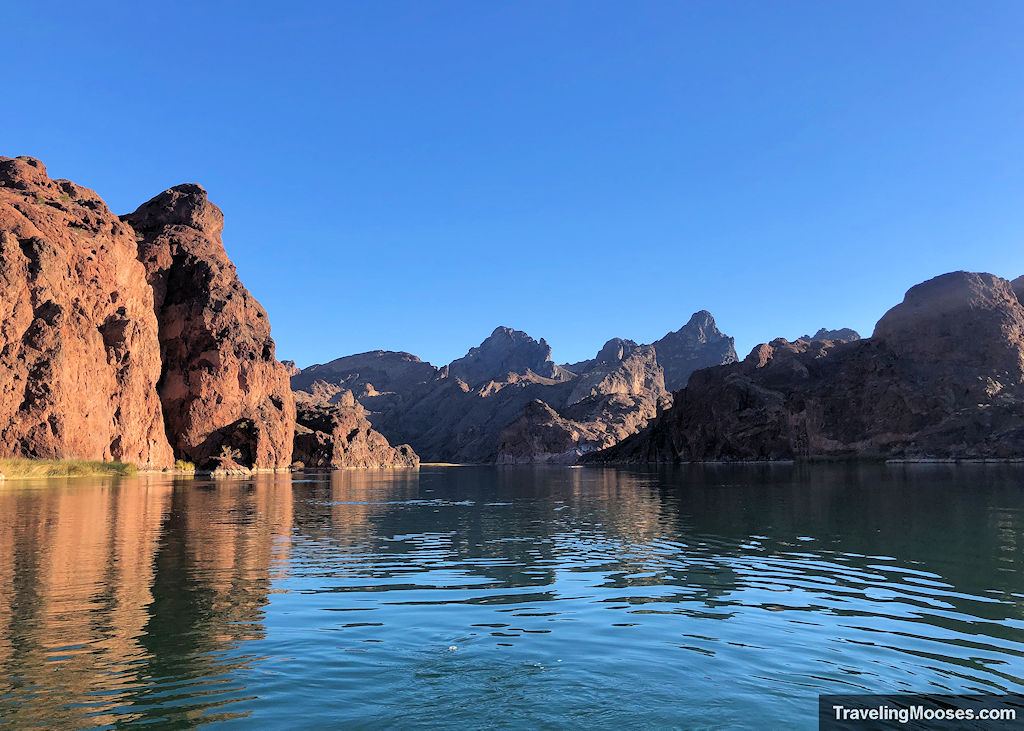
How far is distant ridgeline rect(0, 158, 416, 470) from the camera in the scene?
90.1 metres

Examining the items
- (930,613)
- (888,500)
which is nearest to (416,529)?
(930,613)

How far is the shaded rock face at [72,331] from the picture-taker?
3467 inches

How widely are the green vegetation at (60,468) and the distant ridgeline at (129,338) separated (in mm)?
4693

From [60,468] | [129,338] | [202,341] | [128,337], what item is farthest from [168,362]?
[60,468]

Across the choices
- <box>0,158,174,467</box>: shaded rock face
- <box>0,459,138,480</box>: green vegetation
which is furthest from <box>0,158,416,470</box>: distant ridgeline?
<box>0,459,138,480</box>: green vegetation

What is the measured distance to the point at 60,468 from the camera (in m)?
85.7

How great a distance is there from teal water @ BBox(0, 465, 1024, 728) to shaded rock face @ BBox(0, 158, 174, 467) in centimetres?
7055

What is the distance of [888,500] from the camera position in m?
49.2

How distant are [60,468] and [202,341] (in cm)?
6124

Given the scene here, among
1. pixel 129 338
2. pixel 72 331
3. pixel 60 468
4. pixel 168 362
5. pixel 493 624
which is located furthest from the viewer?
pixel 168 362

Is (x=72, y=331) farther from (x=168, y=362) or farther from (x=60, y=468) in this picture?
(x=168, y=362)

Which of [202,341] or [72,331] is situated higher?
[202,341]

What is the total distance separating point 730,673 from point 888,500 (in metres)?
45.9

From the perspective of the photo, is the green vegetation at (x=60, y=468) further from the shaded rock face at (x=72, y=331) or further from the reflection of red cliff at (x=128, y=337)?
the reflection of red cliff at (x=128, y=337)
